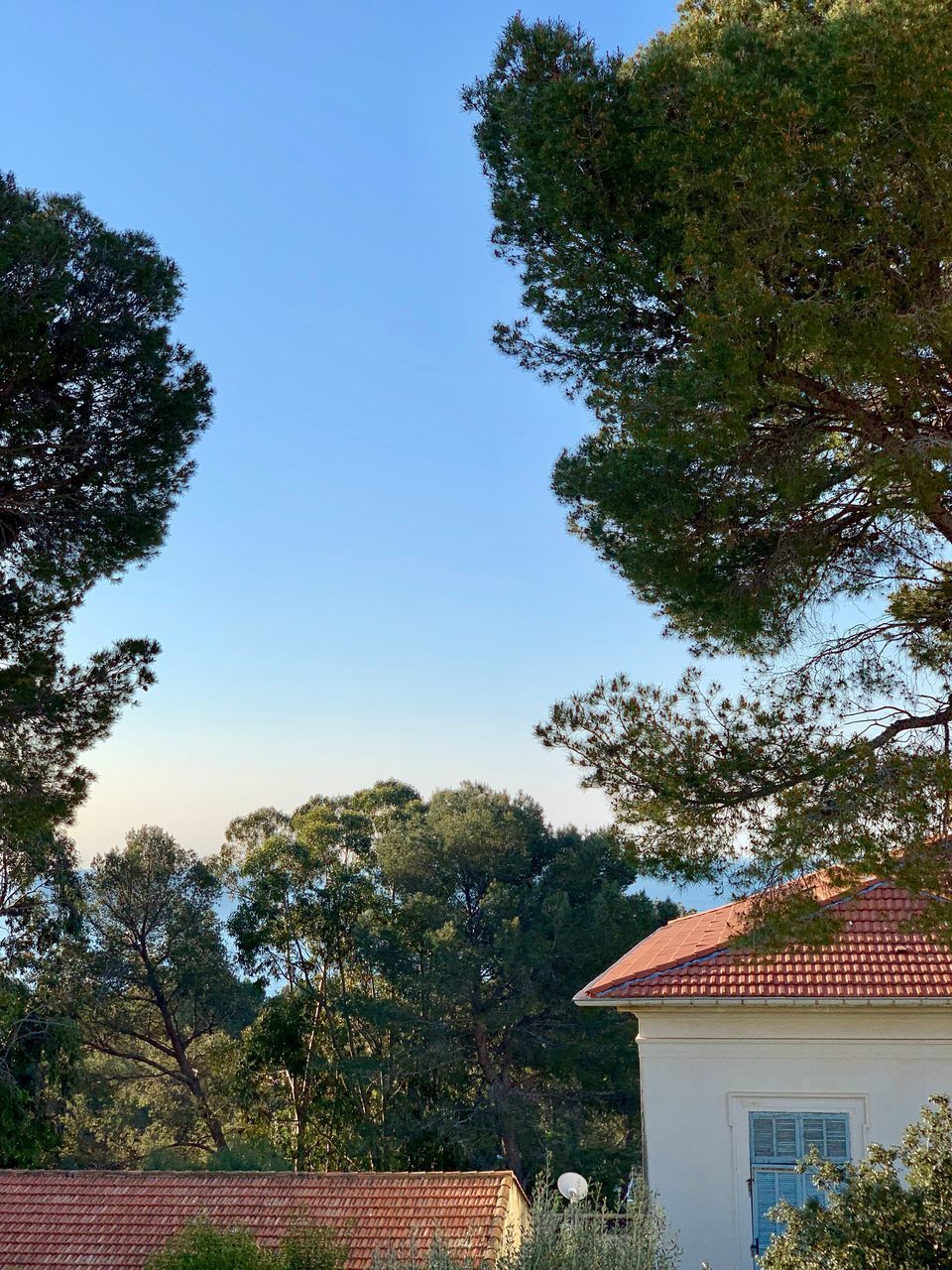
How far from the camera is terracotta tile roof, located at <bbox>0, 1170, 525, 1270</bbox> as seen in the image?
37.2 feet

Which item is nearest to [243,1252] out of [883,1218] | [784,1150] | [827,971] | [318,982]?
[784,1150]

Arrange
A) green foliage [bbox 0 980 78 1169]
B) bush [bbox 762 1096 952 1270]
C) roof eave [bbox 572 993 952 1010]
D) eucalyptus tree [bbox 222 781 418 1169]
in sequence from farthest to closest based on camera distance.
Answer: eucalyptus tree [bbox 222 781 418 1169]
green foliage [bbox 0 980 78 1169]
roof eave [bbox 572 993 952 1010]
bush [bbox 762 1096 952 1270]

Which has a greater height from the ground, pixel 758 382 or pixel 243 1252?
pixel 758 382

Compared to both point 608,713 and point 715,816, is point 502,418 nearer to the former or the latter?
point 608,713

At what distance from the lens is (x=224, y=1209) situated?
1195 cm

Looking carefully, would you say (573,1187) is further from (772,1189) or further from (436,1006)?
(436,1006)

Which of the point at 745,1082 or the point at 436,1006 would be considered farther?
the point at 436,1006

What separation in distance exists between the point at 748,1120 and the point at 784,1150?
42cm

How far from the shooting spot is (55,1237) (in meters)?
11.9

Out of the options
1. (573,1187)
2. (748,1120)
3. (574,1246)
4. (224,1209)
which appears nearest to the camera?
(574,1246)

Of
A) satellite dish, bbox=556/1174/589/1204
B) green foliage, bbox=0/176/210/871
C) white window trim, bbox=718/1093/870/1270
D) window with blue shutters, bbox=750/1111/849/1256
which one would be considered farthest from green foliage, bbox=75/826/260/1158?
satellite dish, bbox=556/1174/589/1204

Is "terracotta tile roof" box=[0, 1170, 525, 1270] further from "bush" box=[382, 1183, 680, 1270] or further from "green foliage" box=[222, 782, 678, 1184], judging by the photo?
"green foliage" box=[222, 782, 678, 1184]

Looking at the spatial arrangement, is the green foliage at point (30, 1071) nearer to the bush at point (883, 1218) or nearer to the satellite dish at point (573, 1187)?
the satellite dish at point (573, 1187)

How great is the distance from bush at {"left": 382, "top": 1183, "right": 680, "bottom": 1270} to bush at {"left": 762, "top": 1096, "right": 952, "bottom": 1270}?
1580 millimetres
